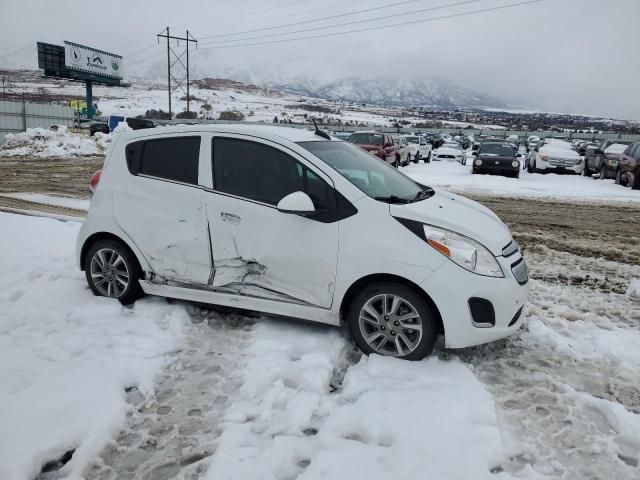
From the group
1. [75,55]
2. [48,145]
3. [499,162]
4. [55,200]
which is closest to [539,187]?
[499,162]

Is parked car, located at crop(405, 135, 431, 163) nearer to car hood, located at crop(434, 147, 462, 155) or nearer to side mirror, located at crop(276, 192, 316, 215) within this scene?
car hood, located at crop(434, 147, 462, 155)

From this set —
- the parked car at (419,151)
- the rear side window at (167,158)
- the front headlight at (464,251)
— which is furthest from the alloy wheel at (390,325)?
the parked car at (419,151)

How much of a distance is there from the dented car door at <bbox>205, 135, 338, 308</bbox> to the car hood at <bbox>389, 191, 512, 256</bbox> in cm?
62

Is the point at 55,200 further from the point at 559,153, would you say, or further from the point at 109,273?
the point at 559,153

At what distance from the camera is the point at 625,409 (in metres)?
3.45

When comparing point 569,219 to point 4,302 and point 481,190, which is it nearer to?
point 481,190

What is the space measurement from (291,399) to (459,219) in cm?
192

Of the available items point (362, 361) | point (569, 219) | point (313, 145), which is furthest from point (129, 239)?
point (569, 219)

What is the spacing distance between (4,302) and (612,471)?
5117 mm

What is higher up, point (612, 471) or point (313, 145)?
point (313, 145)

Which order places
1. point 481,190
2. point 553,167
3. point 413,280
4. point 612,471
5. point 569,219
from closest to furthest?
point 612,471
point 413,280
point 569,219
point 481,190
point 553,167

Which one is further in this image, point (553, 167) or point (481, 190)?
point (553, 167)

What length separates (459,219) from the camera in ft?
13.6

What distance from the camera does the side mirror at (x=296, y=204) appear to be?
3994mm
